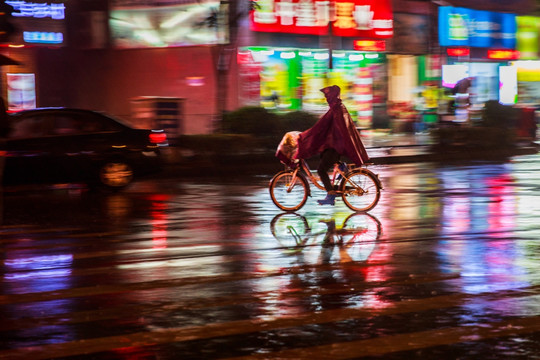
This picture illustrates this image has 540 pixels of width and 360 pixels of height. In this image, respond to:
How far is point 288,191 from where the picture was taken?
576 inches

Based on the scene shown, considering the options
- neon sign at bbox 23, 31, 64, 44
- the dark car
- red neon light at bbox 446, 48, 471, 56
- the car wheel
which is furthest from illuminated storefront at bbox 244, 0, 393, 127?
the car wheel

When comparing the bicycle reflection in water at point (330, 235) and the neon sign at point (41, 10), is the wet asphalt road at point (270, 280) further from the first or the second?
the neon sign at point (41, 10)

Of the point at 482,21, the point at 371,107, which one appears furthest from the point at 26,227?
the point at 482,21

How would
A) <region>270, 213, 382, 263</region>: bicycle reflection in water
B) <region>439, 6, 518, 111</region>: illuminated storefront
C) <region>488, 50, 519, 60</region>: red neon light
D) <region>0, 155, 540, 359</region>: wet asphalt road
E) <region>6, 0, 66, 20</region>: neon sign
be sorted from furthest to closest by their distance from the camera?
1. <region>488, 50, 519, 60</region>: red neon light
2. <region>439, 6, 518, 111</region>: illuminated storefront
3. <region>6, 0, 66, 20</region>: neon sign
4. <region>270, 213, 382, 263</region>: bicycle reflection in water
5. <region>0, 155, 540, 359</region>: wet asphalt road

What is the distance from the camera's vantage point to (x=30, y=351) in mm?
6273

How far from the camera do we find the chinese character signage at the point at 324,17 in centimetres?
2873

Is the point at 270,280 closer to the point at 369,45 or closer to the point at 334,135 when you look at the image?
the point at 334,135

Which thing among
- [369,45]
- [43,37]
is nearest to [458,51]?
[369,45]

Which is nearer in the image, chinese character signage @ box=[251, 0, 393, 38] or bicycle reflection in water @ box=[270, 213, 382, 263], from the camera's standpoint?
bicycle reflection in water @ box=[270, 213, 382, 263]

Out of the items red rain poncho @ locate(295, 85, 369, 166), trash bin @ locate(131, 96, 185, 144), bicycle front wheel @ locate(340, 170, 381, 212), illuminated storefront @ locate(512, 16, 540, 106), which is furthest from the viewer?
illuminated storefront @ locate(512, 16, 540, 106)

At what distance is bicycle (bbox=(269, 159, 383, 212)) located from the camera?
46.9ft

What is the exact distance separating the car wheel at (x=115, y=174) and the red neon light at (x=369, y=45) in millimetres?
15574

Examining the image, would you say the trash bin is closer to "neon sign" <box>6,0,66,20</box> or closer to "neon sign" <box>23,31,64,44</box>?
"neon sign" <box>23,31,64,44</box>

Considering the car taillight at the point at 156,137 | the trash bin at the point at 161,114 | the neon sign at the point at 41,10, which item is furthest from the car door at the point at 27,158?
the neon sign at the point at 41,10
